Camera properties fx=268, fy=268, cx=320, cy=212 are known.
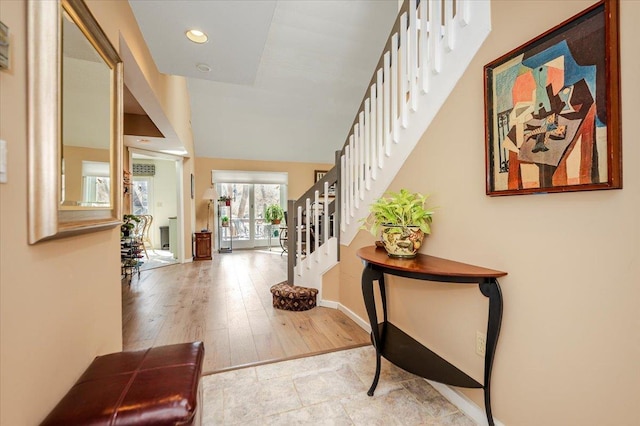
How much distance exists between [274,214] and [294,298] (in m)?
4.64

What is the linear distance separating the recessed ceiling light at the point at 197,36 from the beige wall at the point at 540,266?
1887mm

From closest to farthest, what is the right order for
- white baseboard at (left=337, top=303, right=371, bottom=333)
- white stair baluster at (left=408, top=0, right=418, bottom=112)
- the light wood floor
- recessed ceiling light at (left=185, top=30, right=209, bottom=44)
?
white stair baluster at (left=408, top=0, right=418, bottom=112)
recessed ceiling light at (left=185, top=30, right=209, bottom=44)
the light wood floor
white baseboard at (left=337, top=303, right=371, bottom=333)

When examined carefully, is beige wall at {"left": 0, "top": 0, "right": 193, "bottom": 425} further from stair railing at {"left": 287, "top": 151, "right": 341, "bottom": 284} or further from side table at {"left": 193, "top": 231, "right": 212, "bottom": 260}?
side table at {"left": 193, "top": 231, "right": 212, "bottom": 260}

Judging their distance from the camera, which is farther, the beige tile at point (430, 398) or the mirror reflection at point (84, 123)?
the beige tile at point (430, 398)

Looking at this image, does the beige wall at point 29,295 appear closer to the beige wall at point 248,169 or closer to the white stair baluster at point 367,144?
the white stair baluster at point 367,144

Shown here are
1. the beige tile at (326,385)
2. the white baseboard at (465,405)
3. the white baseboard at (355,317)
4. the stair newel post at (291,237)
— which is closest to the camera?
the white baseboard at (465,405)

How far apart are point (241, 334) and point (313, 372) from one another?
897 millimetres

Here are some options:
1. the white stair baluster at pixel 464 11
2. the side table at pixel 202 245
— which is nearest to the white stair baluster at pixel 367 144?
the white stair baluster at pixel 464 11

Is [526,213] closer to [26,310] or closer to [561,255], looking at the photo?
[561,255]

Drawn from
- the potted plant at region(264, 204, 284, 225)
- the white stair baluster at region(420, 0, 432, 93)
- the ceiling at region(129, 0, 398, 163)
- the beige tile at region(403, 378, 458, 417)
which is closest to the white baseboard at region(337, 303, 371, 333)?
the beige tile at region(403, 378, 458, 417)

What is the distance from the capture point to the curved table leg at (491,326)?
4.25 ft

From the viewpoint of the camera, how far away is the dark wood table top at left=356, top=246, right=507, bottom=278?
4.28 ft

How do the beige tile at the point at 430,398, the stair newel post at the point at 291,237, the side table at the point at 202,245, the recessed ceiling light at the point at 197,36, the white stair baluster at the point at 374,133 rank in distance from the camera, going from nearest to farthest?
the beige tile at the point at 430,398 < the recessed ceiling light at the point at 197,36 < the white stair baluster at the point at 374,133 < the stair newel post at the point at 291,237 < the side table at the point at 202,245

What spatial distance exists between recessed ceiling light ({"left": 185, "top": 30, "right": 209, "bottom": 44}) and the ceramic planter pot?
2.06 metres
